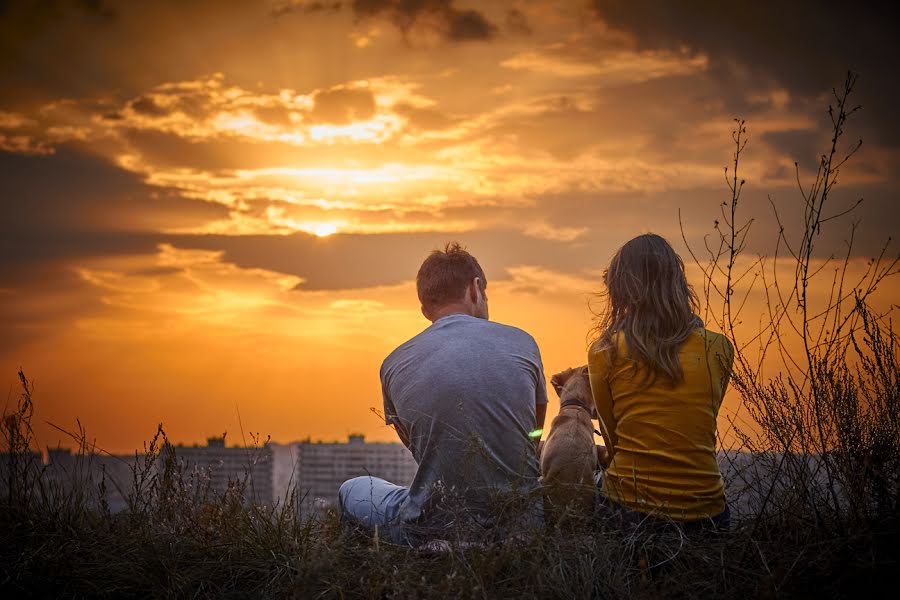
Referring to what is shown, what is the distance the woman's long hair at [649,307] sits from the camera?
3744 mm

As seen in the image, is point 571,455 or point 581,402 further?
point 581,402

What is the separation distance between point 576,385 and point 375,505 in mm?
1285

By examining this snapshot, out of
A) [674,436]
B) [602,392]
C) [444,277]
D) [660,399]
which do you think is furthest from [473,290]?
[674,436]

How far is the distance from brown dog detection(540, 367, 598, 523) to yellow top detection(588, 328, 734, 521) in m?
0.15

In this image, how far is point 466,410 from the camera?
3955 millimetres

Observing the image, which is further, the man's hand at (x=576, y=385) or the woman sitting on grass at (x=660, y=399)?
the man's hand at (x=576, y=385)

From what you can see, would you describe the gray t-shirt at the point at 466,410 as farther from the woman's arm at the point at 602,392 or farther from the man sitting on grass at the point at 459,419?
the woman's arm at the point at 602,392

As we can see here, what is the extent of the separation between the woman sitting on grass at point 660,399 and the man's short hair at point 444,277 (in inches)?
36.0

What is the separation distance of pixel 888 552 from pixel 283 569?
108 inches

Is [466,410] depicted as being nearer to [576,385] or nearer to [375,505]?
[576,385]

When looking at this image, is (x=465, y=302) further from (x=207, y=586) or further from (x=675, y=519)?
(x=207, y=586)

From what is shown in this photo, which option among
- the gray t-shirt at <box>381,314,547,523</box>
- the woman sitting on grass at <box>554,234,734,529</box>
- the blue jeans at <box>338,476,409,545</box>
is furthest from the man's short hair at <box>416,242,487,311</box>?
the blue jeans at <box>338,476,409,545</box>

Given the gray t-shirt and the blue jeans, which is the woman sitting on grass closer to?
the gray t-shirt

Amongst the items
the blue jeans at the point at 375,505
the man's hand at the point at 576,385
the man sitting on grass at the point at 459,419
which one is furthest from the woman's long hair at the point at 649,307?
the blue jeans at the point at 375,505
